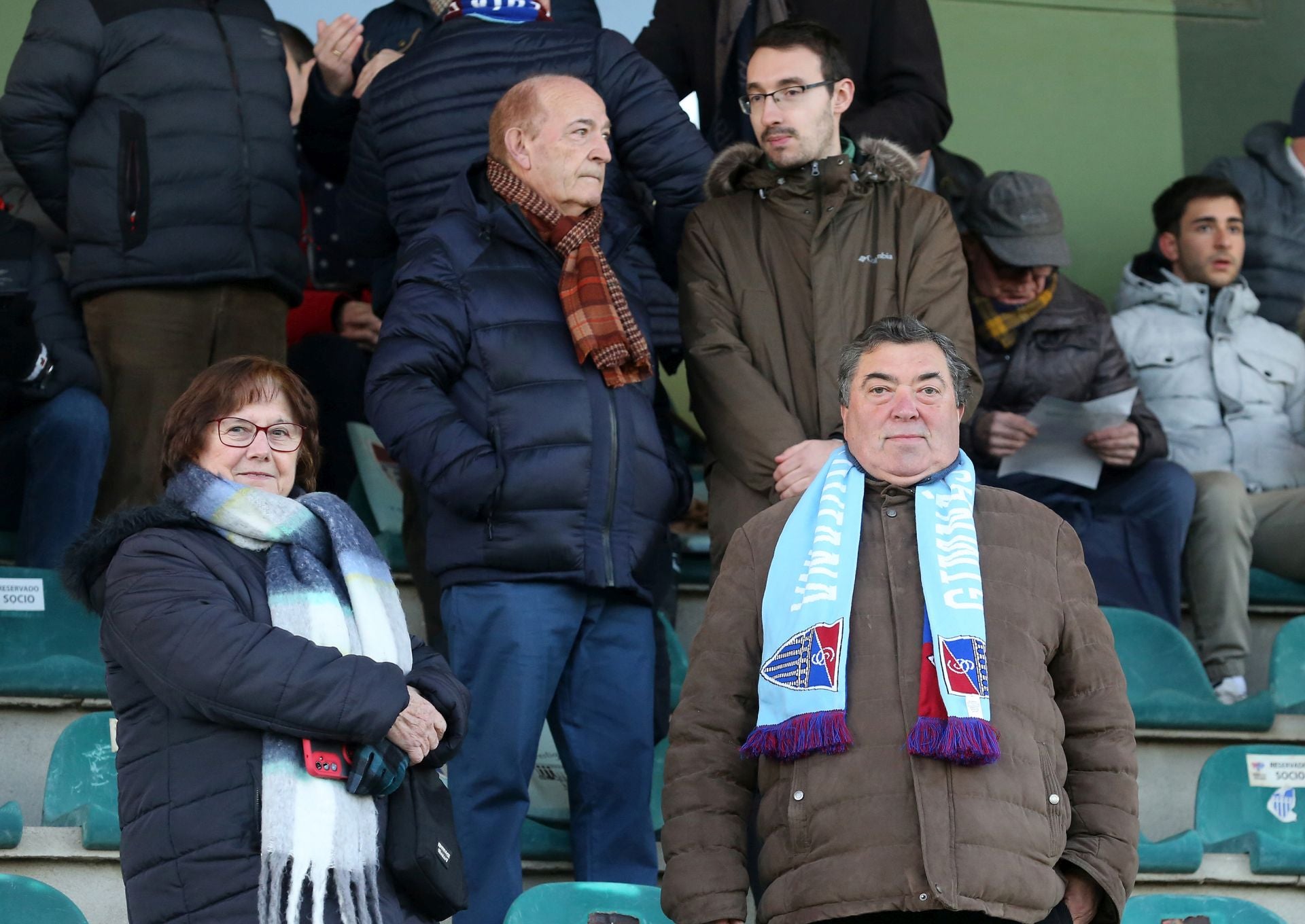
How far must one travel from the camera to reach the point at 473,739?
343cm

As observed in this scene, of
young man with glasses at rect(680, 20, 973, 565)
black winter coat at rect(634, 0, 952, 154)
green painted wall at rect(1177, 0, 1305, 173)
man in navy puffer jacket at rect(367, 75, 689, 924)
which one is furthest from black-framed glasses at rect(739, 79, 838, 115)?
green painted wall at rect(1177, 0, 1305, 173)

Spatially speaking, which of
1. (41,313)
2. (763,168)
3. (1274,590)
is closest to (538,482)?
(763,168)

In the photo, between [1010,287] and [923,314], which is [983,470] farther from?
[923,314]

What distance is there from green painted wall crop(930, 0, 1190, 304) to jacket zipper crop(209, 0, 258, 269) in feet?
9.88

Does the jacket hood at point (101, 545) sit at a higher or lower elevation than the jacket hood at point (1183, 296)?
lower

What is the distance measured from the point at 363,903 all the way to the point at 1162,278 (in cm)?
365

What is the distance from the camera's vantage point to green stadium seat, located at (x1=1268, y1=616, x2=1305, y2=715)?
177 inches

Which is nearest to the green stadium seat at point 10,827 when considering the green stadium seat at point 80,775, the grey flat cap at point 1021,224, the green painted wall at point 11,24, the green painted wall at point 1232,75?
the green stadium seat at point 80,775

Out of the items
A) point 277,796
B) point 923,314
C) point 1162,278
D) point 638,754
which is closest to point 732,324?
point 923,314

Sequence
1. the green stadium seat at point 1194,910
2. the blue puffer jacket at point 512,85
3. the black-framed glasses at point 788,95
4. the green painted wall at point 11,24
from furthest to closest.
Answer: the green painted wall at point 11,24 → the blue puffer jacket at point 512,85 → the black-framed glasses at point 788,95 → the green stadium seat at point 1194,910

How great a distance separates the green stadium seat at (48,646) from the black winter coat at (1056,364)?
90.0 inches

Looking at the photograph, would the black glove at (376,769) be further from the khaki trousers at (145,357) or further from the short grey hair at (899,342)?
the khaki trousers at (145,357)

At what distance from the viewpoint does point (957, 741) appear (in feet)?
8.39

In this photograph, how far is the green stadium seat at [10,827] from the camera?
3.49 metres
